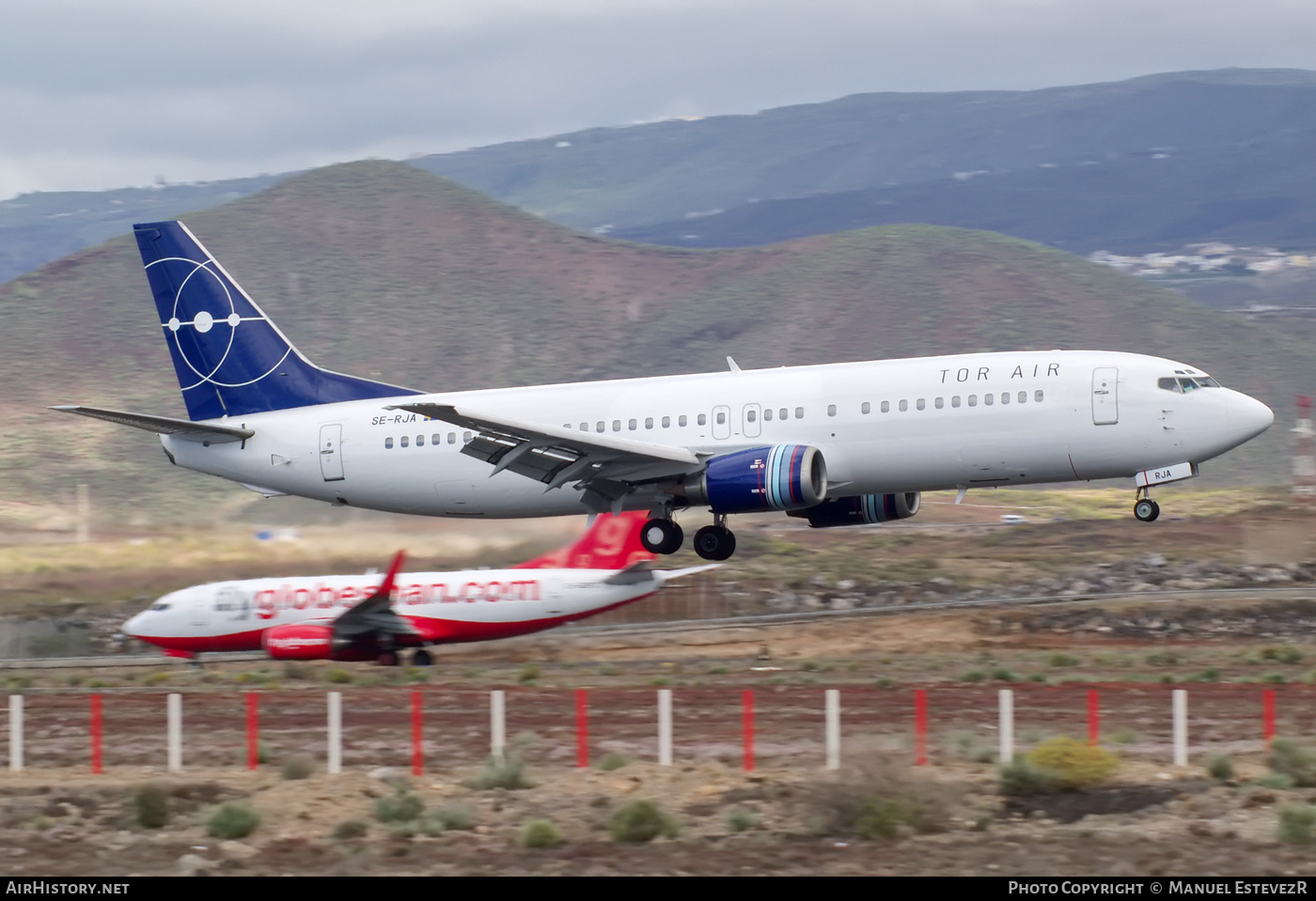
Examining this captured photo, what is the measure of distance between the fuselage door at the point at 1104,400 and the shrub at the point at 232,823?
752 inches

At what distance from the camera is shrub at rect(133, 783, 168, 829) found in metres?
19.2

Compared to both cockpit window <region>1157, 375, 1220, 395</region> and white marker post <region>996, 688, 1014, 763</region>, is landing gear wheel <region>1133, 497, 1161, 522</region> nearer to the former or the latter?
cockpit window <region>1157, 375, 1220, 395</region>

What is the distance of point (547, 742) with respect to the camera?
23.8m

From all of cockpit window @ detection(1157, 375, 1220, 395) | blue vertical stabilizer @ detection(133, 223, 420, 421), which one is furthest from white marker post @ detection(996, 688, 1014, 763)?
blue vertical stabilizer @ detection(133, 223, 420, 421)

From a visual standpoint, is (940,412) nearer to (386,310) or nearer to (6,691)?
(6,691)

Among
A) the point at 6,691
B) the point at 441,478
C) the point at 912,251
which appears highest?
the point at 912,251

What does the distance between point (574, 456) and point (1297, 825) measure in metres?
18.8

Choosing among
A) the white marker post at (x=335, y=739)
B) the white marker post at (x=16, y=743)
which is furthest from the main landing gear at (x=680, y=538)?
the white marker post at (x=16, y=743)

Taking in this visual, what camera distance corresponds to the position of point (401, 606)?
37.2 meters

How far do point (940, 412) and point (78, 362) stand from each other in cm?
10508

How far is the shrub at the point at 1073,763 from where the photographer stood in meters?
19.2

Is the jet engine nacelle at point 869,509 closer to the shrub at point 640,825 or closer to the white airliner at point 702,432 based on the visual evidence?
the white airliner at point 702,432

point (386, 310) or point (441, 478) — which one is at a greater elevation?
point (386, 310)
